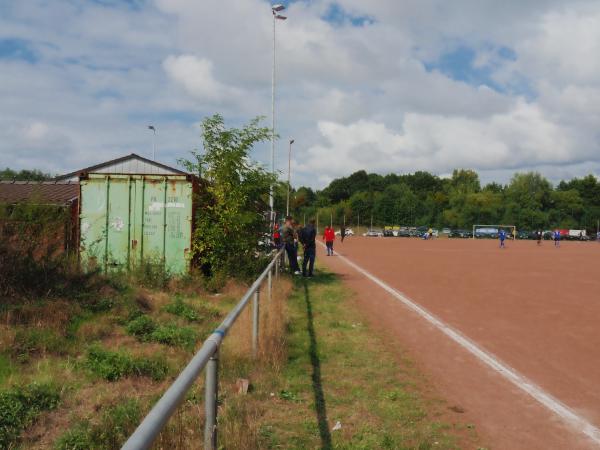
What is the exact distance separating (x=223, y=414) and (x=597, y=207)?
131m

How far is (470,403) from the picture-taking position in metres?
5.70

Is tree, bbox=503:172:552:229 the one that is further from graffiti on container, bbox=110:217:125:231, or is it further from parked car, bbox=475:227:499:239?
graffiti on container, bbox=110:217:125:231

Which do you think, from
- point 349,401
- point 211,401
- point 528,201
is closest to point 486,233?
point 528,201

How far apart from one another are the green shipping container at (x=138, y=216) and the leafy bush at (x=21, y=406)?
8.22 meters

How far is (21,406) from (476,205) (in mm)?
112186

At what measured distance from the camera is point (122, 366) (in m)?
6.17

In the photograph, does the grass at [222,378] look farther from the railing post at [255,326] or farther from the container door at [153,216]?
the container door at [153,216]

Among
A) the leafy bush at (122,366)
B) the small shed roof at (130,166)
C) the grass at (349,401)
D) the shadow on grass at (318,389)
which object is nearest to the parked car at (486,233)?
the small shed roof at (130,166)

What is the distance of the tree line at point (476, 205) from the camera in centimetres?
10619

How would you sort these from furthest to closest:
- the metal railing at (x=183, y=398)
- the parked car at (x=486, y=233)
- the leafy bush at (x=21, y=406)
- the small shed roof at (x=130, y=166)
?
the parked car at (x=486, y=233) < the small shed roof at (x=130, y=166) < the leafy bush at (x=21, y=406) < the metal railing at (x=183, y=398)

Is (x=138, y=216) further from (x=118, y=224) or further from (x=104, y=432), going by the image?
(x=104, y=432)

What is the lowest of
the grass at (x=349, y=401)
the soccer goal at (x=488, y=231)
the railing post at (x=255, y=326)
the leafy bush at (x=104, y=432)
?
the grass at (x=349, y=401)

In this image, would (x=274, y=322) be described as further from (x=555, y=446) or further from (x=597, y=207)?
(x=597, y=207)

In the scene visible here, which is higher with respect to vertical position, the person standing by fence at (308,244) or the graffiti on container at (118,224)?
the graffiti on container at (118,224)
